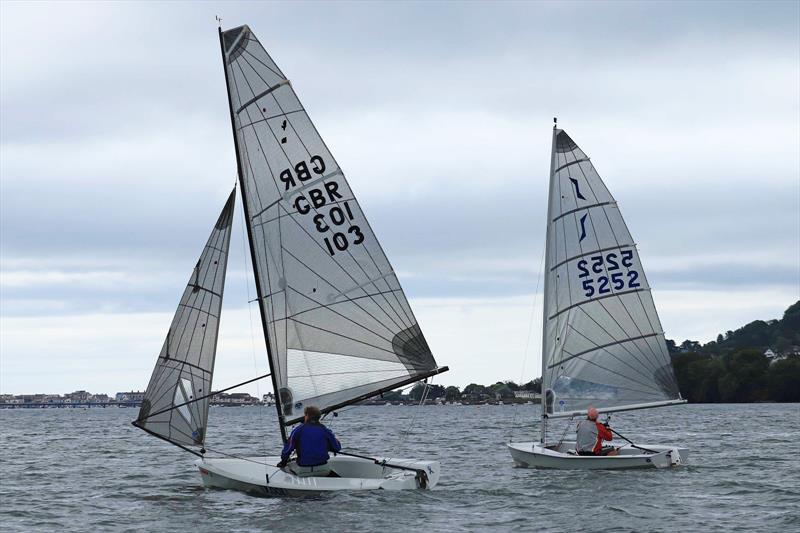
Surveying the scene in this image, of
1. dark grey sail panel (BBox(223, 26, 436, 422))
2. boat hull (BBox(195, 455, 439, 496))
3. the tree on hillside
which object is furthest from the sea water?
the tree on hillside

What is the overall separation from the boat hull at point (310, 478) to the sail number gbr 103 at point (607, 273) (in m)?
10.2

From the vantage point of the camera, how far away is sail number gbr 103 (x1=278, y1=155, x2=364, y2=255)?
909 inches

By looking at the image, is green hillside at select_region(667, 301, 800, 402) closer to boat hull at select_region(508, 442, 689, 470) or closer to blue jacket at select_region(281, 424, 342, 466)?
boat hull at select_region(508, 442, 689, 470)

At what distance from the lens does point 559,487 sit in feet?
84.0

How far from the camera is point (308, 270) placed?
913 inches

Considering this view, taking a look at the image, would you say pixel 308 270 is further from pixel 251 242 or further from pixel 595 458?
pixel 595 458

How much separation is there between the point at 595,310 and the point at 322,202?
11.4 m

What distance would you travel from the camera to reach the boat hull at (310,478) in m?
21.8

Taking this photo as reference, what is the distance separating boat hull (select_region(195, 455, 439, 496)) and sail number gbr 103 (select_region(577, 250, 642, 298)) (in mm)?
10237

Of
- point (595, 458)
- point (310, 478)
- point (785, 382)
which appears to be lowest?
point (310, 478)

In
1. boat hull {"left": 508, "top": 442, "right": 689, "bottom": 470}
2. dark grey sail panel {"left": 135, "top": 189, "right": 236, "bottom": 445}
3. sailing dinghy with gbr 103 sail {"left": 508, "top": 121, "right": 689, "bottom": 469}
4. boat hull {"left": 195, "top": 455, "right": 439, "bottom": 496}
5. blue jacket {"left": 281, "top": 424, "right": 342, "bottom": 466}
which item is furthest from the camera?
sailing dinghy with gbr 103 sail {"left": 508, "top": 121, "right": 689, "bottom": 469}

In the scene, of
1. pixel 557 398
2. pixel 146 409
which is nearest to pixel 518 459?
pixel 557 398

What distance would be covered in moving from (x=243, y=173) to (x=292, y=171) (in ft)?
3.15

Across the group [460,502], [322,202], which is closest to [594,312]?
[460,502]
